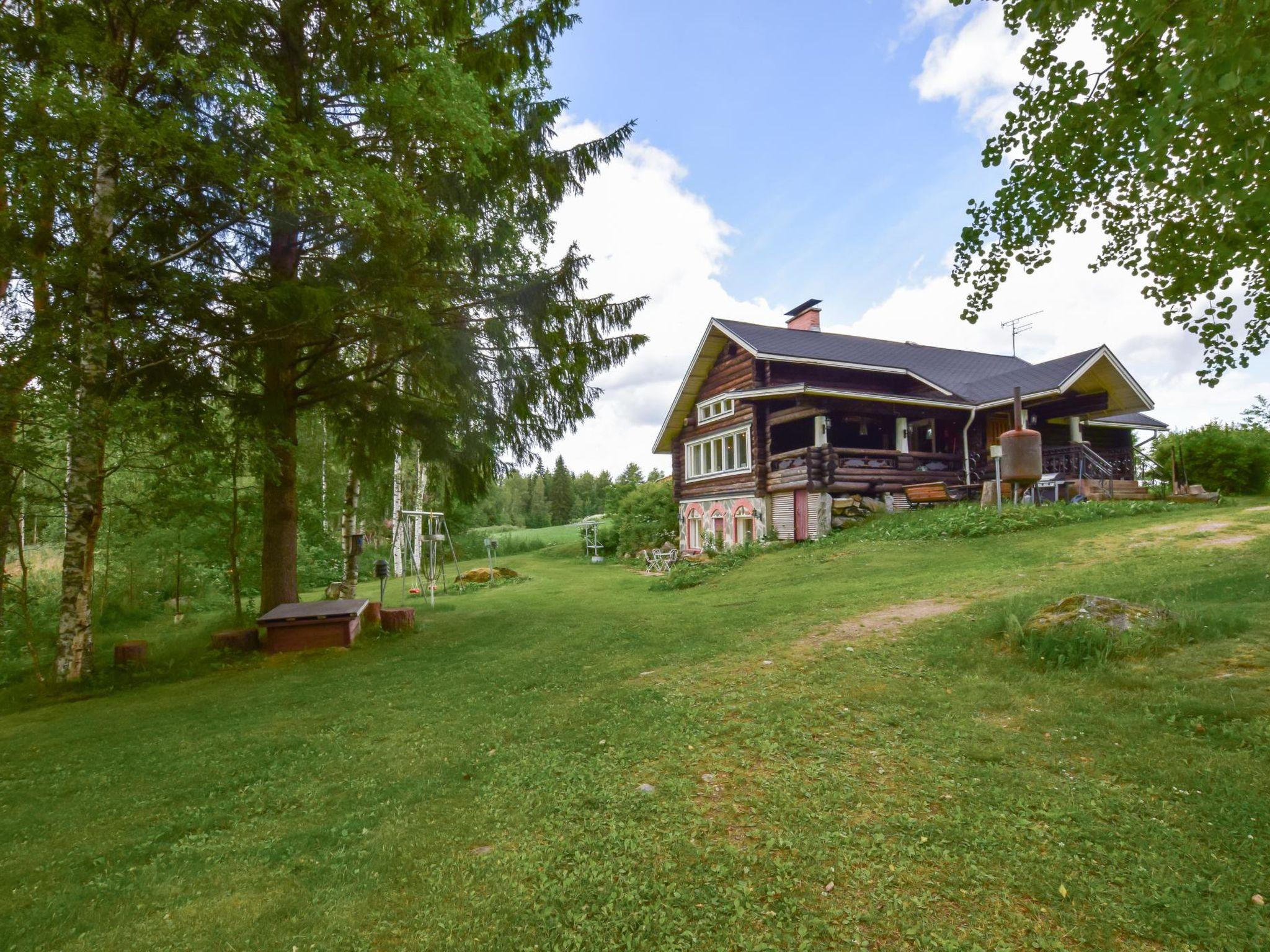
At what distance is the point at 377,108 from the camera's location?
7.68 metres

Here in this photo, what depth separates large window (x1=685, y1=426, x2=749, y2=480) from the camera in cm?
2133

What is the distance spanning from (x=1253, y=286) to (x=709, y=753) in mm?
5490

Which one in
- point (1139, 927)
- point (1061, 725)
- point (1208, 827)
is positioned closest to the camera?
point (1139, 927)

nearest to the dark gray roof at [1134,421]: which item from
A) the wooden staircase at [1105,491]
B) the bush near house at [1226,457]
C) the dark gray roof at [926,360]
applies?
the dark gray roof at [926,360]

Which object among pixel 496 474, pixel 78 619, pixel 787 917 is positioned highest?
pixel 496 474

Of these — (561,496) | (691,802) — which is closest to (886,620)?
(691,802)

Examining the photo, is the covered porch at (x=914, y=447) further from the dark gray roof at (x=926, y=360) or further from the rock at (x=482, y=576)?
the rock at (x=482, y=576)

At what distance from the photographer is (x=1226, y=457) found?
1881 centimetres

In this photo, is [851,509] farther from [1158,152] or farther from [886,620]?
[1158,152]

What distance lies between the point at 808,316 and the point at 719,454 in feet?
24.1

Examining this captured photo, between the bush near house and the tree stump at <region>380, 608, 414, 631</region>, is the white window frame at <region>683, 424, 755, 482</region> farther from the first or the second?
the bush near house

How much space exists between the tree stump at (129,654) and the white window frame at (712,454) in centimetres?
1661

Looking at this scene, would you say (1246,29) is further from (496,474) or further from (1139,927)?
(496,474)

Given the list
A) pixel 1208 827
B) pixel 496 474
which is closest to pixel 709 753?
pixel 1208 827
